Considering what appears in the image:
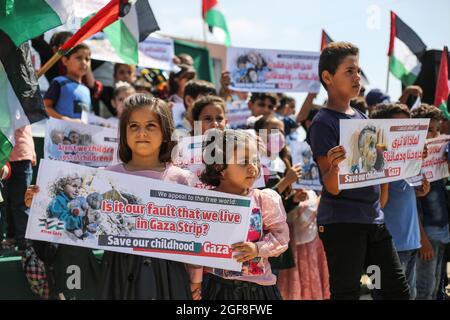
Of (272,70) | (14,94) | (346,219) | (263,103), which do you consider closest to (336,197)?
(346,219)

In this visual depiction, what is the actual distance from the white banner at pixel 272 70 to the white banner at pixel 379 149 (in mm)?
2798

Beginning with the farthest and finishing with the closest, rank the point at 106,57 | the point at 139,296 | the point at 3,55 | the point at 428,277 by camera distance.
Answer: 1. the point at 106,57
2. the point at 428,277
3. the point at 3,55
4. the point at 139,296

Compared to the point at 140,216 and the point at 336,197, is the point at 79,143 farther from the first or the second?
the point at 336,197

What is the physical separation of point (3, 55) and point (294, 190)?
273cm

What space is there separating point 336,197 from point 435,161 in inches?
71.0

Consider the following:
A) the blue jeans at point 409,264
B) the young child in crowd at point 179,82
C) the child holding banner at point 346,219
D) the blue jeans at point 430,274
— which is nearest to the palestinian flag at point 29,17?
the child holding banner at point 346,219

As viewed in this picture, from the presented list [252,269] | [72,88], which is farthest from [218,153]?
[72,88]

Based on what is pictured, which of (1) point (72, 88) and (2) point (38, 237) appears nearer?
(2) point (38, 237)

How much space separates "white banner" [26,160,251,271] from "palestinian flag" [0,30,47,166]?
721mm

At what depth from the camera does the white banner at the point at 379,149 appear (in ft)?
12.1

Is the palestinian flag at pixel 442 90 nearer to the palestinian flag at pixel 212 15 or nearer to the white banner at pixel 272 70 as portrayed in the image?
the white banner at pixel 272 70

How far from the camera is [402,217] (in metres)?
4.91

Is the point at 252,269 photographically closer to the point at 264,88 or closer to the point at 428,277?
the point at 428,277
